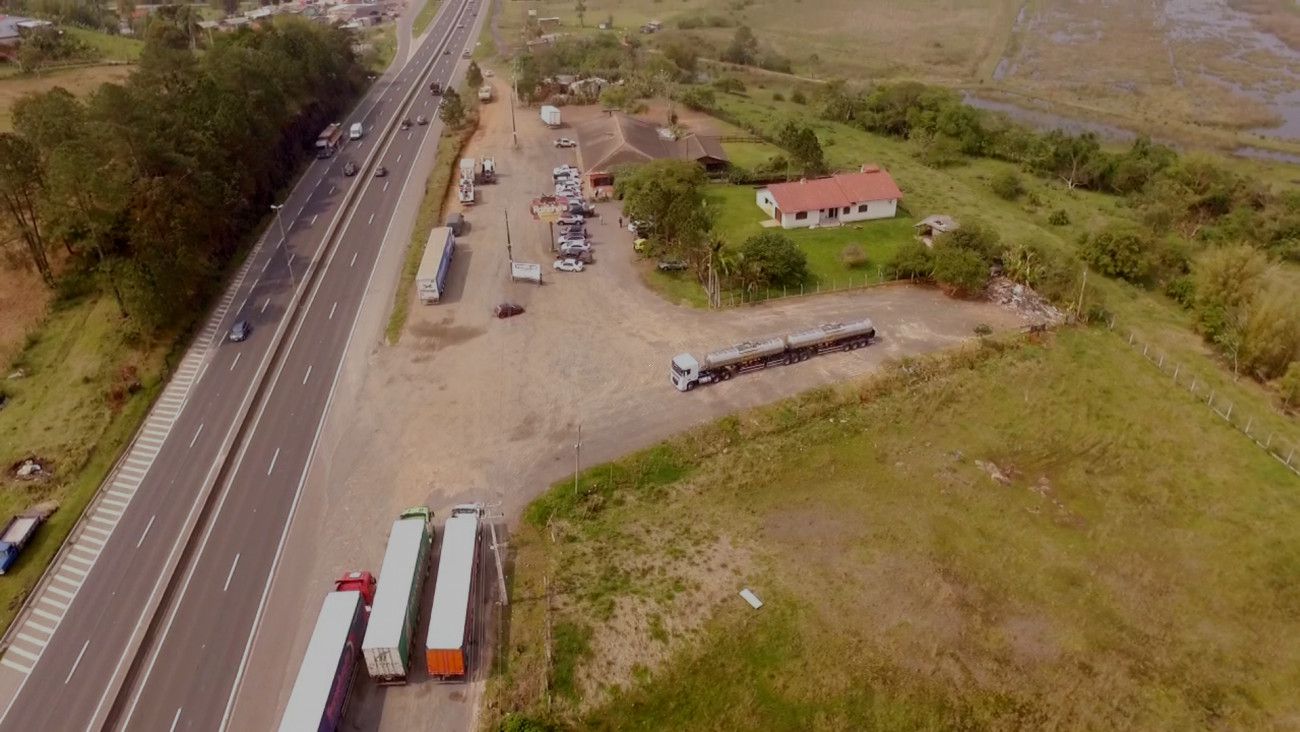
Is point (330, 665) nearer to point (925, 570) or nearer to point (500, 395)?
point (500, 395)

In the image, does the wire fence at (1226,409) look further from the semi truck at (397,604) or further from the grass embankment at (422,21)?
the grass embankment at (422,21)

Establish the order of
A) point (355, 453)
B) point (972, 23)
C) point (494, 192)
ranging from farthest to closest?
point (972, 23)
point (494, 192)
point (355, 453)

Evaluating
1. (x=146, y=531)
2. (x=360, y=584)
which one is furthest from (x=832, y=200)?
(x=146, y=531)

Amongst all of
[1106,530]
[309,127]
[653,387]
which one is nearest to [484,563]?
[653,387]

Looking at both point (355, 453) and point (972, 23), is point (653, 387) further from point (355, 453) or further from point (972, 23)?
point (972, 23)

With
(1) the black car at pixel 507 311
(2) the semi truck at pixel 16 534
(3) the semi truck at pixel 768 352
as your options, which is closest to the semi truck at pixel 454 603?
(3) the semi truck at pixel 768 352

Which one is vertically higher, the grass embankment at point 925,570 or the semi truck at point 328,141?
the semi truck at point 328,141
